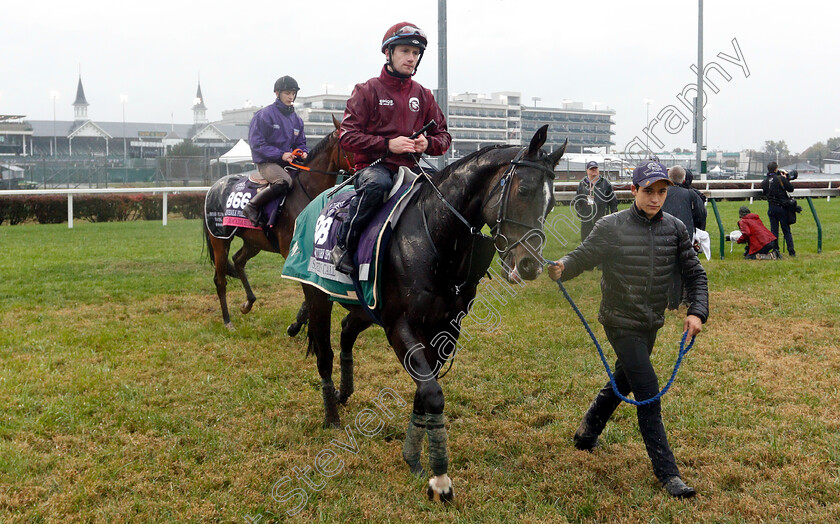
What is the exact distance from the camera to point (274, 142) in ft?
22.2

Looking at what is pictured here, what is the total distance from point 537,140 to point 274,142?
4.16m

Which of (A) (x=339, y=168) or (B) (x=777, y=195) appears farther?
(B) (x=777, y=195)

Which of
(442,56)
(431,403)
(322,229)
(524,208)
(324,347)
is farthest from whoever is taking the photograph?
(442,56)

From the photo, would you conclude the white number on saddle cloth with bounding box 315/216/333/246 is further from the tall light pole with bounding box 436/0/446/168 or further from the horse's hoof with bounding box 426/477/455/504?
the tall light pole with bounding box 436/0/446/168

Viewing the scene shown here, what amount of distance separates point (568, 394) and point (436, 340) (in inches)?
72.7

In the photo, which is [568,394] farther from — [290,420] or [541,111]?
[541,111]

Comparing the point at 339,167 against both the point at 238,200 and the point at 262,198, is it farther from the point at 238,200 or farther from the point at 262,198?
the point at 238,200

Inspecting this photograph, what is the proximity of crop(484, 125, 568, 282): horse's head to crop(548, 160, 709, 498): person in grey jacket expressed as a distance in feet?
1.60

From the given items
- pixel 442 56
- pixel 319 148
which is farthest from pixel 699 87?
pixel 319 148

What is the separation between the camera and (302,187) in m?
6.54

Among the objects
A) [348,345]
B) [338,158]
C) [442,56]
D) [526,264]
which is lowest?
[348,345]

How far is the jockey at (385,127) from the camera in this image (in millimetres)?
3859

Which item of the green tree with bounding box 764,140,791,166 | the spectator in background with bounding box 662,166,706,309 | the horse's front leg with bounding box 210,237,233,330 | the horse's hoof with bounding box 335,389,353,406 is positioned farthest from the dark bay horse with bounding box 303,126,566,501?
the green tree with bounding box 764,140,791,166

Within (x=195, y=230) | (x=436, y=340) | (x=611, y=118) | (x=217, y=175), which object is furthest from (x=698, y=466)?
(x=611, y=118)
